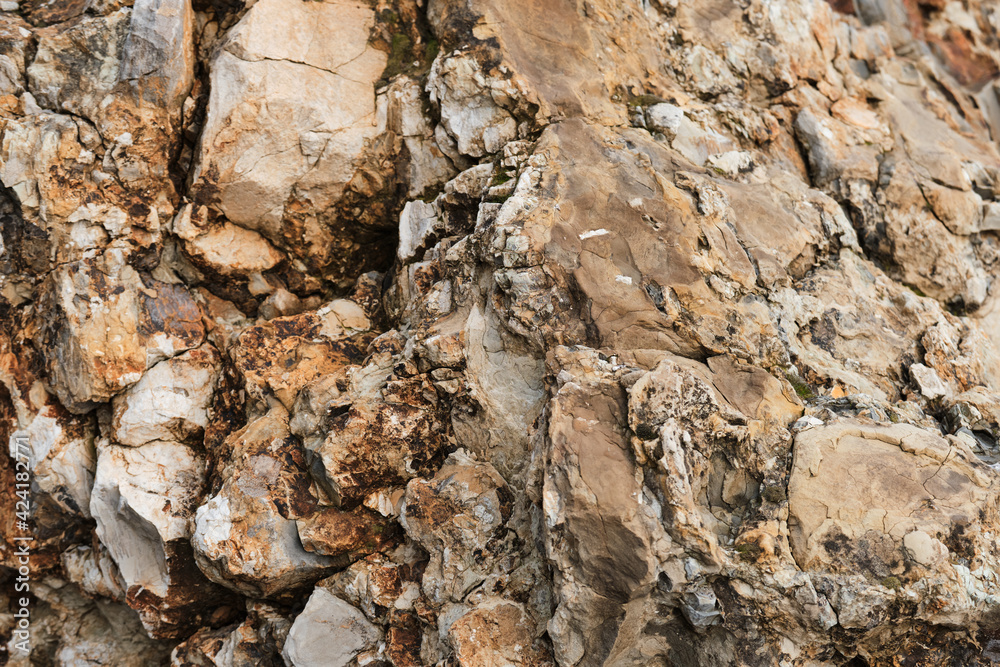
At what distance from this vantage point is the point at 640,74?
6348 millimetres

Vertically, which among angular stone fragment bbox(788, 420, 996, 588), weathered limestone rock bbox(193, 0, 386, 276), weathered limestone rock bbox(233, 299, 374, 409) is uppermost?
angular stone fragment bbox(788, 420, 996, 588)

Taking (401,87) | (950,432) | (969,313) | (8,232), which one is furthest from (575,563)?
(8,232)

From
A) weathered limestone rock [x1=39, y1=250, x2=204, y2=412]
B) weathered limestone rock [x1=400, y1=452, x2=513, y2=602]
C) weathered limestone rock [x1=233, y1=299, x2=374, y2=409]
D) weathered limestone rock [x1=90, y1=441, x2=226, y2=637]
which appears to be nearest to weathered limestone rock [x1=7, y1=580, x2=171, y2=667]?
weathered limestone rock [x1=90, y1=441, x2=226, y2=637]

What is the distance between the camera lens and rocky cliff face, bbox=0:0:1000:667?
4.32 metres

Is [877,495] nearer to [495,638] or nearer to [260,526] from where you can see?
[495,638]

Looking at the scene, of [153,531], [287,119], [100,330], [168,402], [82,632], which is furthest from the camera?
[82,632]

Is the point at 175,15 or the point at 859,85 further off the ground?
the point at 859,85

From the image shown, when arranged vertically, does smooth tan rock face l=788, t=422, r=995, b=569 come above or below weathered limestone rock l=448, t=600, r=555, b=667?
above

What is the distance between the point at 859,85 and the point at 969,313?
2.97 metres

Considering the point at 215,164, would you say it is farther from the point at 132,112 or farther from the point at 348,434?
the point at 348,434

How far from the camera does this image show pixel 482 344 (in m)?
5.18

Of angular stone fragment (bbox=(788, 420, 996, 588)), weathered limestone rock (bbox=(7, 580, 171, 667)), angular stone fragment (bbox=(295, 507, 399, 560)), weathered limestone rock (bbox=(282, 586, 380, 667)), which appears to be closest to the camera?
angular stone fragment (bbox=(788, 420, 996, 588))

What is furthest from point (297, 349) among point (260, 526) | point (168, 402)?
point (260, 526)

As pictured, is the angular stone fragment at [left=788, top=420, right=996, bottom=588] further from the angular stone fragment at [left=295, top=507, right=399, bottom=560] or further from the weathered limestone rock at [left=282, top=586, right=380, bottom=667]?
the weathered limestone rock at [left=282, top=586, right=380, bottom=667]
